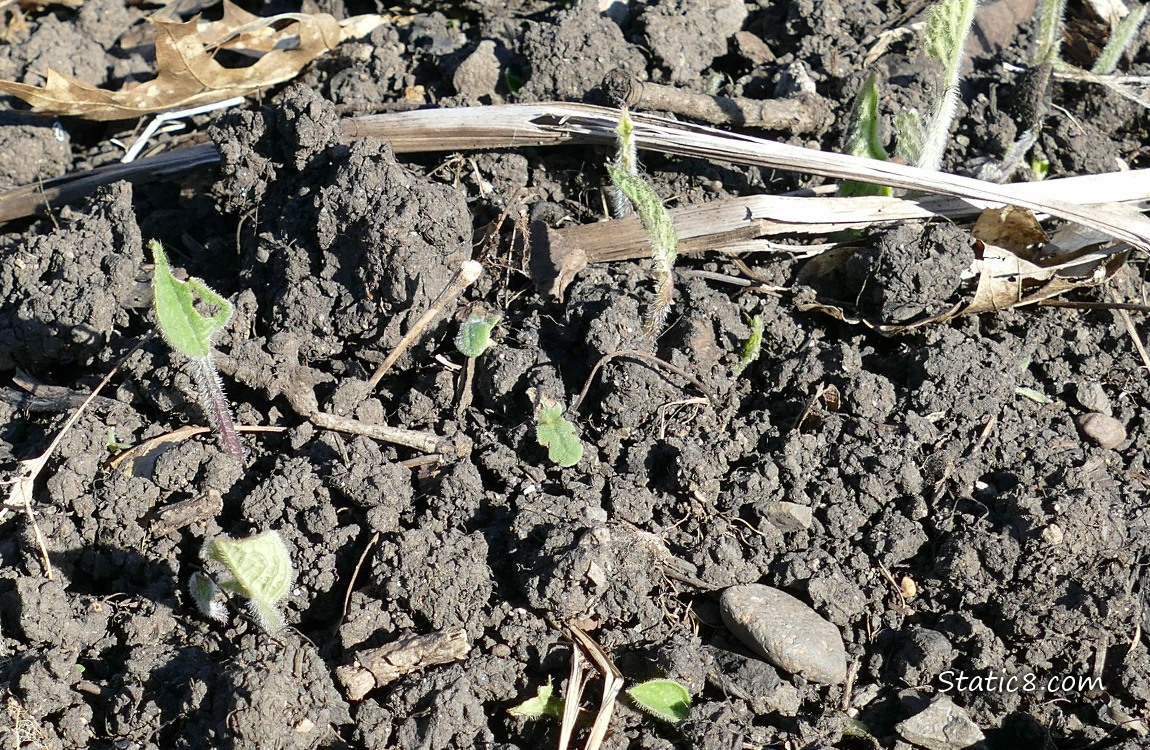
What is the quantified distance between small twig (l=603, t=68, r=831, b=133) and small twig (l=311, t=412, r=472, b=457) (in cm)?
120

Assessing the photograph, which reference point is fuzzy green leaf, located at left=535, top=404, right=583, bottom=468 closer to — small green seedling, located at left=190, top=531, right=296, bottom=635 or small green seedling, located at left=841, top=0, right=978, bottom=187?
small green seedling, located at left=190, top=531, right=296, bottom=635

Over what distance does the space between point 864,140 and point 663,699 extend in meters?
1.80

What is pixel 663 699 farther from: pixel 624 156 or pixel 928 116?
pixel 928 116

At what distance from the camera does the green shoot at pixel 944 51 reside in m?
2.73

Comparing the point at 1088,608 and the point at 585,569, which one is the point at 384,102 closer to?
the point at 585,569

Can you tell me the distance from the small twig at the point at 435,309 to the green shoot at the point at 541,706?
93cm

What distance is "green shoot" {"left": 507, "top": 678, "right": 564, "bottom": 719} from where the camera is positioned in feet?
6.81

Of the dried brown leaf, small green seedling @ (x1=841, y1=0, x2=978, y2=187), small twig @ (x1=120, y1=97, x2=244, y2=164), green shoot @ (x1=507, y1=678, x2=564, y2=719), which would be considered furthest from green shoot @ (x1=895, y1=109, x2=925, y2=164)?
small twig @ (x1=120, y1=97, x2=244, y2=164)

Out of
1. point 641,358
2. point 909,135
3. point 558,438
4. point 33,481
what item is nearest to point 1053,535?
point 641,358

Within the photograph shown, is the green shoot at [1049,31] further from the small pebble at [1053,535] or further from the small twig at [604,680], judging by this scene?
the small twig at [604,680]

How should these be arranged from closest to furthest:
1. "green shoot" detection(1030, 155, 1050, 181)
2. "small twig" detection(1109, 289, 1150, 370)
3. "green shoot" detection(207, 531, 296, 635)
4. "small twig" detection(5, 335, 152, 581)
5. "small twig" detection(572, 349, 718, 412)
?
"green shoot" detection(207, 531, 296, 635) < "small twig" detection(5, 335, 152, 581) < "small twig" detection(572, 349, 718, 412) < "small twig" detection(1109, 289, 1150, 370) < "green shoot" detection(1030, 155, 1050, 181)

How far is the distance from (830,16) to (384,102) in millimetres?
1571

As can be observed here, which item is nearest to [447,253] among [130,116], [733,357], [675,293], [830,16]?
[675,293]

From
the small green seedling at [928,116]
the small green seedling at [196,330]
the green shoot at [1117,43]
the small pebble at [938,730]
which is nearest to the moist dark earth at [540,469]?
the small pebble at [938,730]
